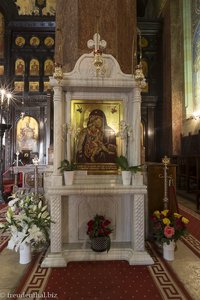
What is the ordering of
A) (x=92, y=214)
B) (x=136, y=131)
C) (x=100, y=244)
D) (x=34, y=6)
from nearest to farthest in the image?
(x=100, y=244) → (x=136, y=131) → (x=92, y=214) → (x=34, y=6)

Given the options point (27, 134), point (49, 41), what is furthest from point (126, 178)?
point (49, 41)

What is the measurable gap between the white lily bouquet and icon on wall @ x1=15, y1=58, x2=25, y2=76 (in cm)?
1177

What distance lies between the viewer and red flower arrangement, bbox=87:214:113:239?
3230 millimetres

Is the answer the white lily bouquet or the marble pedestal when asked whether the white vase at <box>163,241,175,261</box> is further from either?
the white lily bouquet

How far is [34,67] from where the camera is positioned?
44.5ft

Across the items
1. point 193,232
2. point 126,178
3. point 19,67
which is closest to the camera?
point 126,178

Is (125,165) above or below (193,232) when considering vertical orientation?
above

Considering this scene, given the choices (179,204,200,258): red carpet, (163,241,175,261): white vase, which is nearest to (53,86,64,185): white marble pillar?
(163,241,175,261): white vase

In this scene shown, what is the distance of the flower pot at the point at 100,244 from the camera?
321cm

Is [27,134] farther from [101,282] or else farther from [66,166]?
[101,282]

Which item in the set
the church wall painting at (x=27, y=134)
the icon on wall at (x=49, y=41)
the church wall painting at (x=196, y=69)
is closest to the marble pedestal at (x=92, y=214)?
the church wall painting at (x=196, y=69)

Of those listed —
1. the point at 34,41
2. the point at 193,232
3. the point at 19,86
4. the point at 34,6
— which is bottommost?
the point at 193,232

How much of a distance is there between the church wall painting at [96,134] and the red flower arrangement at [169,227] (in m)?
1.04

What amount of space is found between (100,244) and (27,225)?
3.50 ft
